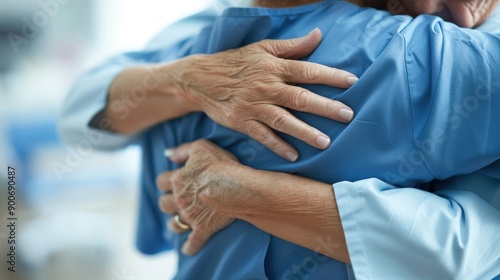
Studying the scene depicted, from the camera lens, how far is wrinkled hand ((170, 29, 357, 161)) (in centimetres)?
93

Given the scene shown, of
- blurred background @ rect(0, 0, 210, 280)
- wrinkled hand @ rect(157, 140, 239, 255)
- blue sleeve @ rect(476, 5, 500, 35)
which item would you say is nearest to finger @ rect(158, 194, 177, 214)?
wrinkled hand @ rect(157, 140, 239, 255)

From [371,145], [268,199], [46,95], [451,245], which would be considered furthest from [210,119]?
[46,95]

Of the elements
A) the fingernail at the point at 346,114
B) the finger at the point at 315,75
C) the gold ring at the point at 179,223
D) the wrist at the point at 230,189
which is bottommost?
the gold ring at the point at 179,223

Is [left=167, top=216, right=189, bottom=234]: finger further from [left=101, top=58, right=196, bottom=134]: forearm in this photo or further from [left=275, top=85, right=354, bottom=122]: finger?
[left=275, top=85, right=354, bottom=122]: finger

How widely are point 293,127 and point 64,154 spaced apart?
192 centimetres

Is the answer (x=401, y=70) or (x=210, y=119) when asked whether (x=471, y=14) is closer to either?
(x=401, y=70)

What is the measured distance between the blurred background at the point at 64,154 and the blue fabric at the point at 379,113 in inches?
58.5

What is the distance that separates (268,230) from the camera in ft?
3.21

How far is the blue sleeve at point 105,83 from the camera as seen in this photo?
52.7 inches

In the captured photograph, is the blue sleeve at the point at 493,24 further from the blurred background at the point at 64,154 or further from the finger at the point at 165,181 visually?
the blurred background at the point at 64,154

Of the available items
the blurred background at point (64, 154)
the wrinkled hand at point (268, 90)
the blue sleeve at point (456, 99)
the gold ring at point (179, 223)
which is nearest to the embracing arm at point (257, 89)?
the wrinkled hand at point (268, 90)

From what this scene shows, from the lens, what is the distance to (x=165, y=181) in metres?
1.23

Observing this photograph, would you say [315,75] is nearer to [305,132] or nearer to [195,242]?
[305,132]

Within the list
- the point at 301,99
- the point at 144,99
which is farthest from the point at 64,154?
the point at 301,99
